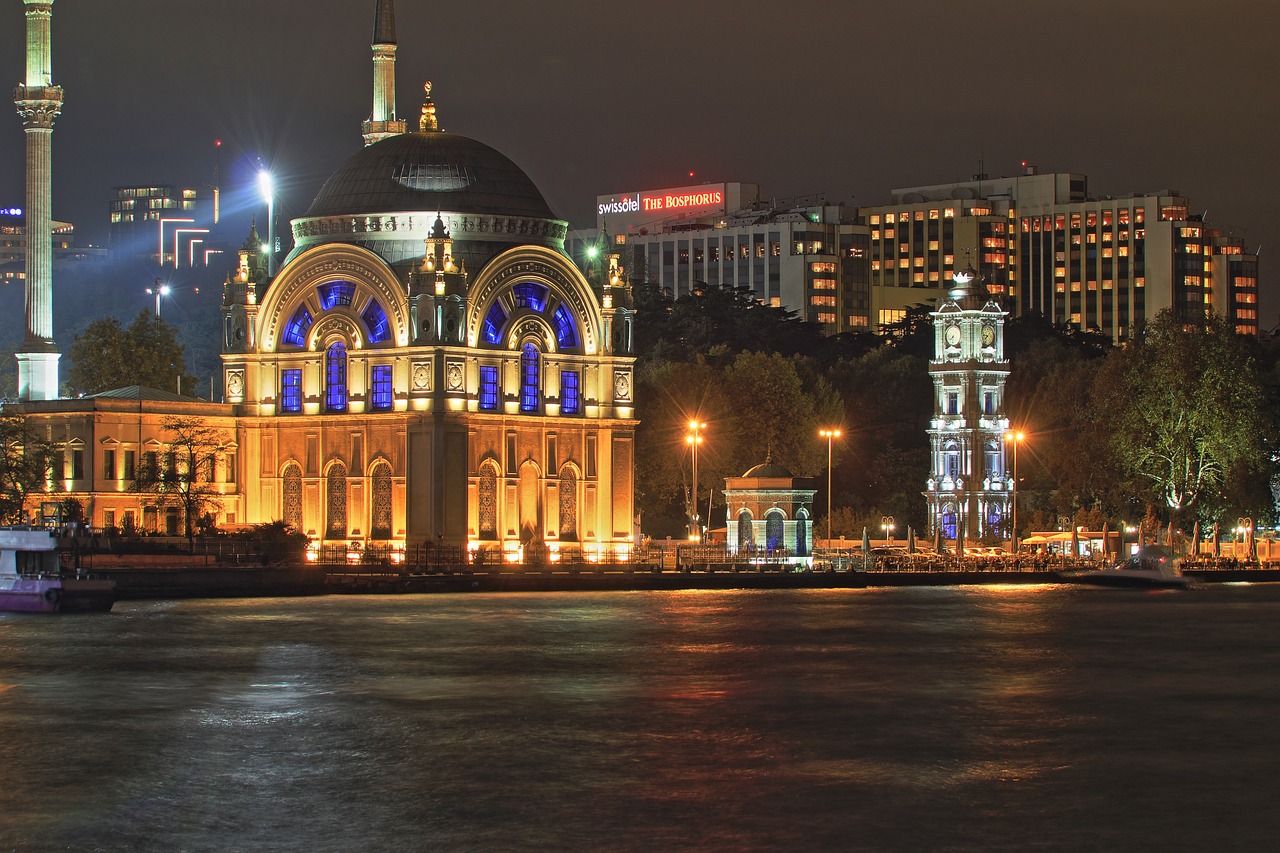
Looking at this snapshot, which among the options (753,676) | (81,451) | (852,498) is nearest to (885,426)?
(852,498)

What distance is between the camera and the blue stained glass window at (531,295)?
9575 cm

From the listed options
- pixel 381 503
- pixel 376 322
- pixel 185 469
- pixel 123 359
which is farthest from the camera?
pixel 123 359

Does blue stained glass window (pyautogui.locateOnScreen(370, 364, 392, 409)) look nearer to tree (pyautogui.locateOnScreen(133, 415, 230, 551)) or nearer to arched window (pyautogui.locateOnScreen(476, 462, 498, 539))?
arched window (pyautogui.locateOnScreen(476, 462, 498, 539))

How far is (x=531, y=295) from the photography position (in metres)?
96.3

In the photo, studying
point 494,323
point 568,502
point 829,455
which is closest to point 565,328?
point 494,323

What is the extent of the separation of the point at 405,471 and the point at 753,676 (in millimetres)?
43245

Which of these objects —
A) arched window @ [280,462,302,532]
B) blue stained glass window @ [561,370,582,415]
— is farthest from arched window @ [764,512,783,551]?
arched window @ [280,462,302,532]

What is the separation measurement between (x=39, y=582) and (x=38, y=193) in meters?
32.2

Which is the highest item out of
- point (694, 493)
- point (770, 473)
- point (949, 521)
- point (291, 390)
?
point (291, 390)

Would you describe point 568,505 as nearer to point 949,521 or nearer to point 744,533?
point 744,533

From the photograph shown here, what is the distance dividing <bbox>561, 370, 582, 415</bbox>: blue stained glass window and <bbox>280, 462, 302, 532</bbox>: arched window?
11.3 meters

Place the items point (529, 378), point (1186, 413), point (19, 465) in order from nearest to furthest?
point (19, 465)
point (529, 378)
point (1186, 413)

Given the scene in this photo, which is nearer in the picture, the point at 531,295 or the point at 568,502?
the point at 531,295

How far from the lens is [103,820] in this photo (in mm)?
33250
